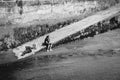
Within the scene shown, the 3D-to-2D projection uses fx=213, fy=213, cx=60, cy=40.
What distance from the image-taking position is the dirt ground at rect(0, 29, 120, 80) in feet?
17.3

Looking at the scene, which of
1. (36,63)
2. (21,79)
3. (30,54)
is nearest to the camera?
(21,79)

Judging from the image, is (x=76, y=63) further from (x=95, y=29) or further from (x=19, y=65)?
(x=95, y=29)

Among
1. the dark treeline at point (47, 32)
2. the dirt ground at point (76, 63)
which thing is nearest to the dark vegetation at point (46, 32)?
the dark treeline at point (47, 32)

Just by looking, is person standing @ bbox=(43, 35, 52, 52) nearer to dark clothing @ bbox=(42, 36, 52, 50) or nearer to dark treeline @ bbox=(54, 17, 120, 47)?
dark clothing @ bbox=(42, 36, 52, 50)

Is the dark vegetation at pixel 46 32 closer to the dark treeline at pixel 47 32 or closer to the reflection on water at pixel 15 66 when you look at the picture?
the dark treeline at pixel 47 32

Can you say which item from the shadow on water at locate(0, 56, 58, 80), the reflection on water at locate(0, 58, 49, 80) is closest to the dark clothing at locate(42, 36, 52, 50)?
the shadow on water at locate(0, 56, 58, 80)

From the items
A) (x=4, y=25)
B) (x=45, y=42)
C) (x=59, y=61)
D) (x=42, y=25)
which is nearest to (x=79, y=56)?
(x=59, y=61)

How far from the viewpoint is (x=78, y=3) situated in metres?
7.02

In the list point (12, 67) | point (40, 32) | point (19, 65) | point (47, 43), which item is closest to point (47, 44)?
point (47, 43)

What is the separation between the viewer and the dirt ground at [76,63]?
5281 millimetres

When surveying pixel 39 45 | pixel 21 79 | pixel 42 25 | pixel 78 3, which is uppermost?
pixel 78 3

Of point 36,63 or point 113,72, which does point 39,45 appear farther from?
point 113,72

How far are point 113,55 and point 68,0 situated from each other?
2353 mm

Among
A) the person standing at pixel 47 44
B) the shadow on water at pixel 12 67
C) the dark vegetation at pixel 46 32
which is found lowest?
the shadow on water at pixel 12 67
